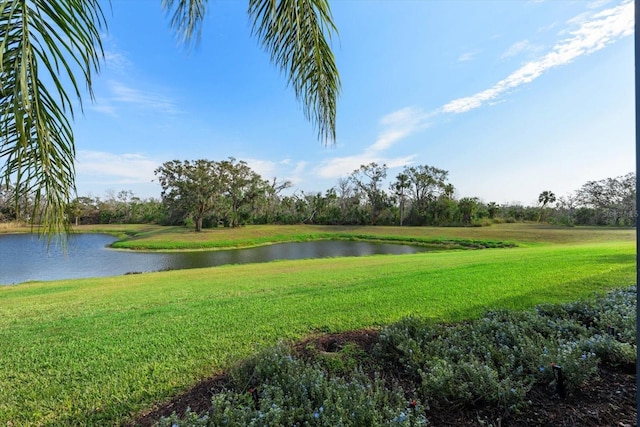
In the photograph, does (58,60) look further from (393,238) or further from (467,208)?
(467,208)

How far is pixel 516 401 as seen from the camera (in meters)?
1.79

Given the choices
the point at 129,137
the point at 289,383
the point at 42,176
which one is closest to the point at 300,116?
the point at 42,176

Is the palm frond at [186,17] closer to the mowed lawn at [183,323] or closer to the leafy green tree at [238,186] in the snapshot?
the mowed lawn at [183,323]

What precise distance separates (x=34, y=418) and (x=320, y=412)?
6.05 feet

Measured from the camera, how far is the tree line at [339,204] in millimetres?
32562

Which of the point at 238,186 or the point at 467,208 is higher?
the point at 238,186

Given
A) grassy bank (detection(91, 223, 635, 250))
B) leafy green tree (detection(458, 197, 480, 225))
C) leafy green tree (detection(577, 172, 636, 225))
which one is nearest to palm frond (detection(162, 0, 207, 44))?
grassy bank (detection(91, 223, 635, 250))

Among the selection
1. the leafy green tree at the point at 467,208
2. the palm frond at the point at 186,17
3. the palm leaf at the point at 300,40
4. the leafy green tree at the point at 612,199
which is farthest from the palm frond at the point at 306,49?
the leafy green tree at the point at 467,208

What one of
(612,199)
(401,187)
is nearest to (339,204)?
(401,187)

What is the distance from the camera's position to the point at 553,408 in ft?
5.81

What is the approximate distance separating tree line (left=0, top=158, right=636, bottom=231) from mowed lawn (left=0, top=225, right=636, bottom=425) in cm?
2862

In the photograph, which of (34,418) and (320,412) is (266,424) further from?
(34,418)

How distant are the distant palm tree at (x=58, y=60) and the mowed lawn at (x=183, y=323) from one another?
4.53 feet

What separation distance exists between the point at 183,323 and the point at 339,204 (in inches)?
1764
